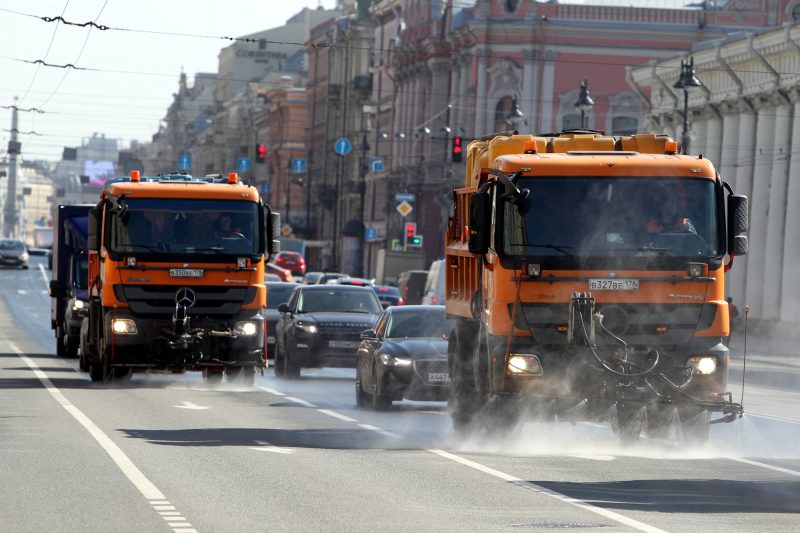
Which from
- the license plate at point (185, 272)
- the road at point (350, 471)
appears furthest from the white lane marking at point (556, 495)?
the license plate at point (185, 272)

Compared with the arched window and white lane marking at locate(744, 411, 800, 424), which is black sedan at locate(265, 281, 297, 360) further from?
the arched window

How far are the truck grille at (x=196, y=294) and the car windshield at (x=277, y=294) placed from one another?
12659 mm

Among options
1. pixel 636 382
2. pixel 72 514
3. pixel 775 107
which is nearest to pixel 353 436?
pixel 636 382

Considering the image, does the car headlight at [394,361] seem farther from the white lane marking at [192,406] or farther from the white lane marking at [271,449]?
the white lane marking at [271,449]

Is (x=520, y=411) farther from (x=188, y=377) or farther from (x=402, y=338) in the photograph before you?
(x=188, y=377)

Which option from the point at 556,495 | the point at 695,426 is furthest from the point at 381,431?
the point at 556,495

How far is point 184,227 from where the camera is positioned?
85.3ft

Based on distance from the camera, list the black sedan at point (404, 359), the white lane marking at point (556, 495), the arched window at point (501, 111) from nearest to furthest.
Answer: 1. the white lane marking at point (556, 495)
2. the black sedan at point (404, 359)
3. the arched window at point (501, 111)

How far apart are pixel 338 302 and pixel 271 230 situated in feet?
21.7

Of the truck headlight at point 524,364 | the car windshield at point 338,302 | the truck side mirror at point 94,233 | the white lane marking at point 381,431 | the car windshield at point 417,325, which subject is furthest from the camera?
the car windshield at point 338,302

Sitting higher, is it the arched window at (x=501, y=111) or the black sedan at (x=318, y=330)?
the arched window at (x=501, y=111)

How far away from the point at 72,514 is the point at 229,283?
14458mm

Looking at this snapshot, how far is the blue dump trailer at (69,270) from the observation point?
35.4 m

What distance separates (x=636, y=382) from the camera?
53.2 ft
